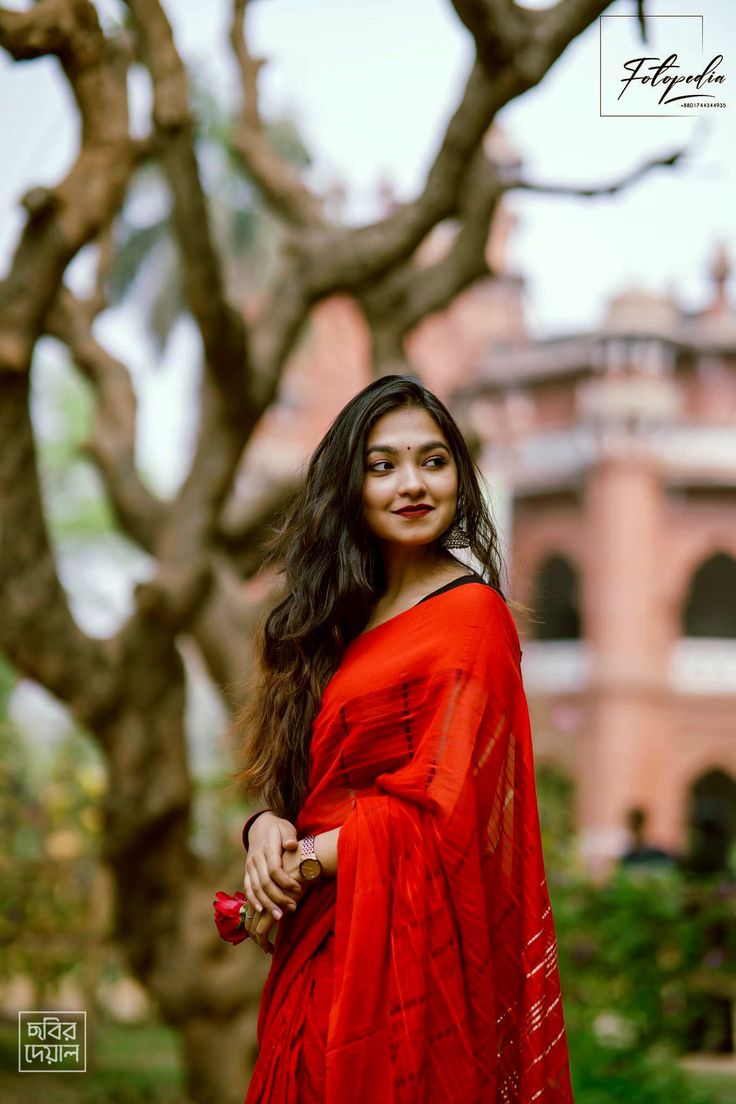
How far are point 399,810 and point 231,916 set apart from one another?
347mm

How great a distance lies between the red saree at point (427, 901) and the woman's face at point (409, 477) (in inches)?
5.4

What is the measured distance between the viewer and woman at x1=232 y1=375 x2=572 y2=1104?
196 cm

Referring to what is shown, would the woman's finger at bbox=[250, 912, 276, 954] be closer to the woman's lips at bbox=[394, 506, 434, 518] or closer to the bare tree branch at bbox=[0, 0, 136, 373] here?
the woman's lips at bbox=[394, 506, 434, 518]

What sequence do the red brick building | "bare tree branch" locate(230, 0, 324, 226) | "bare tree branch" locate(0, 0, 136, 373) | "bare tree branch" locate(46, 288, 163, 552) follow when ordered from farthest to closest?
the red brick building, "bare tree branch" locate(230, 0, 324, 226), "bare tree branch" locate(46, 288, 163, 552), "bare tree branch" locate(0, 0, 136, 373)

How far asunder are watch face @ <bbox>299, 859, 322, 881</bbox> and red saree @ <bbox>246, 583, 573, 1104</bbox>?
2.1 inches

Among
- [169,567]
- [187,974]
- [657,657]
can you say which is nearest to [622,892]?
[187,974]

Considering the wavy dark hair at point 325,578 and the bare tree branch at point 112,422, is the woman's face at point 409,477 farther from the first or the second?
the bare tree branch at point 112,422

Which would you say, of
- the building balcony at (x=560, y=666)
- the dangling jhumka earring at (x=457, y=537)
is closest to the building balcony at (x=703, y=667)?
the building balcony at (x=560, y=666)

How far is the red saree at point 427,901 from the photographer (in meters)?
1.95

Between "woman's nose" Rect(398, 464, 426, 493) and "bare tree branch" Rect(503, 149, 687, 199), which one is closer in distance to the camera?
"woman's nose" Rect(398, 464, 426, 493)

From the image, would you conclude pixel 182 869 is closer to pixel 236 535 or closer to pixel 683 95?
pixel 236 535

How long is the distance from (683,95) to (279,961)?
290 cm

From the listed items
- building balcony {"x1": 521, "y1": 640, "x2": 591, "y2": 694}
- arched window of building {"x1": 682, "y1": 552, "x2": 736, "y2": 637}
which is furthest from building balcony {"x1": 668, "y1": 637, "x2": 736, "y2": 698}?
arched window of building {"x1": 682, "y1": 552, "x2": 736, "y2": 637}

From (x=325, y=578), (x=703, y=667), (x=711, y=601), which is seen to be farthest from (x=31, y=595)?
(x=711, y=601)
